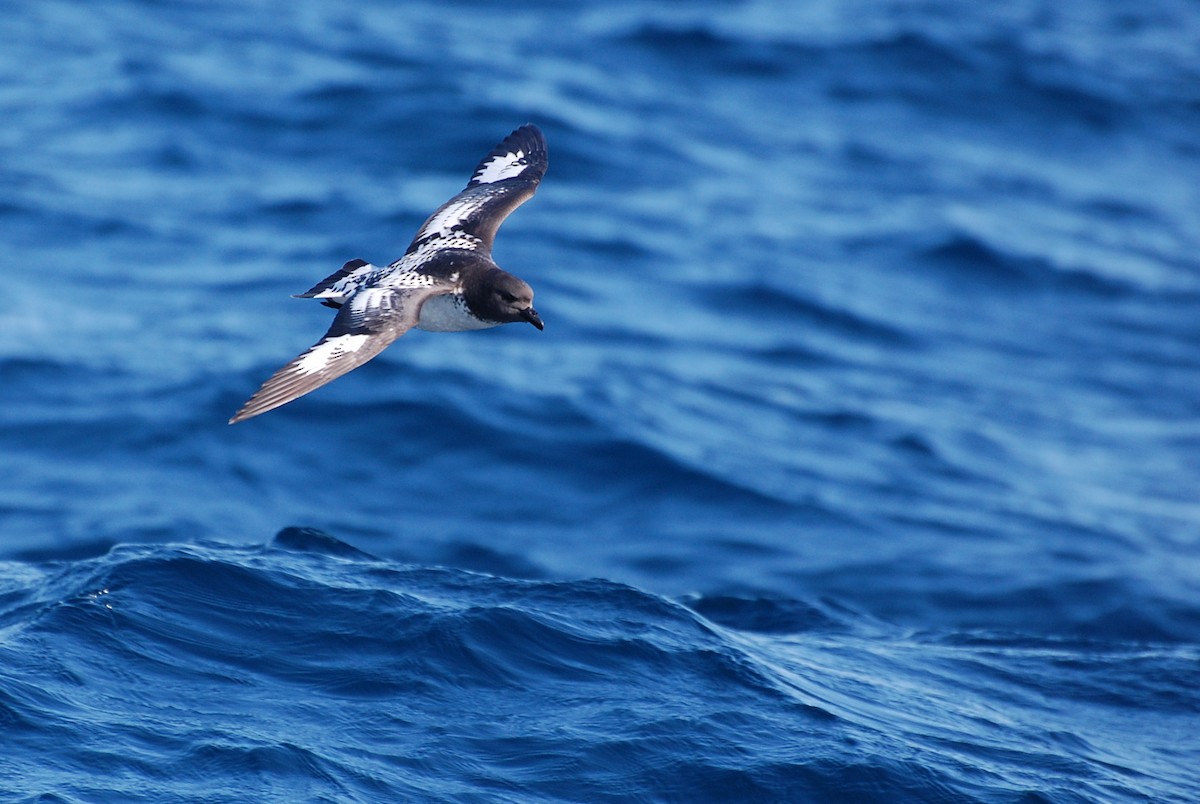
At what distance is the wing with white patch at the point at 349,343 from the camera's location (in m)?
5.79

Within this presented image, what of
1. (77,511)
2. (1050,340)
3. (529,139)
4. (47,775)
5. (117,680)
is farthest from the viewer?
(1050,340)

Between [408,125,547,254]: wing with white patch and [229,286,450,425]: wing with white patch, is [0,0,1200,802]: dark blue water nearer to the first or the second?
[229,286,450,425]: wing with white patch

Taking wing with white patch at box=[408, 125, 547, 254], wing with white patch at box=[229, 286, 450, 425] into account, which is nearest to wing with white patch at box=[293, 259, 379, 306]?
wing with white patch at box=[229, 286, 450, 425]

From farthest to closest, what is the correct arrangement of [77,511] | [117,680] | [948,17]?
[948,17]
[77,511]
[117,680]

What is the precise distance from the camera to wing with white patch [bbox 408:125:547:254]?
8.19 m

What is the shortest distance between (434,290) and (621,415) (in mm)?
5515

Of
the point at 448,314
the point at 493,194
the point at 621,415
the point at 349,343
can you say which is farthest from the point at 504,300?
the point at 621,415

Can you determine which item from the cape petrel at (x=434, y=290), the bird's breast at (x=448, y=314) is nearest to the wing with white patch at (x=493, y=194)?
the cape petrel at (x=434, y=290)

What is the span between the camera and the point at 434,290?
704 centimetres

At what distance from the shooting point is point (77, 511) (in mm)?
10188

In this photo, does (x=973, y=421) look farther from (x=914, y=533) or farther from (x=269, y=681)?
(x=269, y=681)

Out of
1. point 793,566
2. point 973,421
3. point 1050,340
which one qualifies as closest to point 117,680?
point 793,566

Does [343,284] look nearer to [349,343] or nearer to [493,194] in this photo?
[349,343]

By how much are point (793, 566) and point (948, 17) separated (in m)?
13.6
